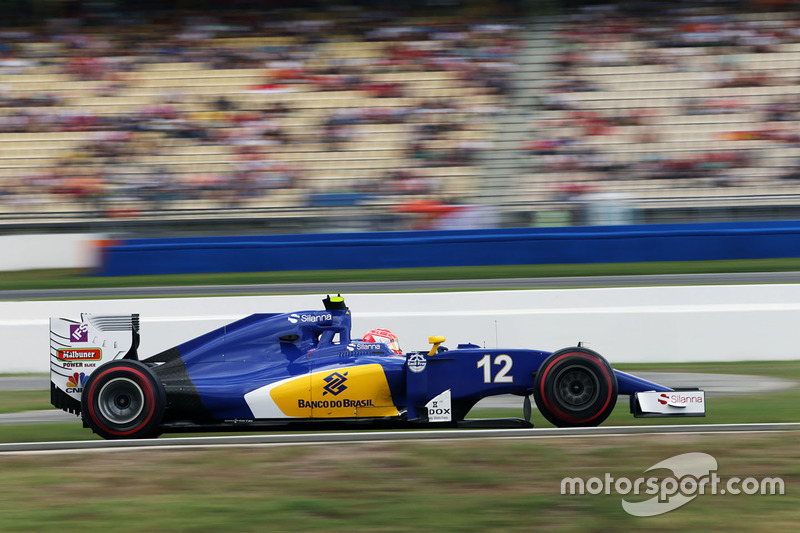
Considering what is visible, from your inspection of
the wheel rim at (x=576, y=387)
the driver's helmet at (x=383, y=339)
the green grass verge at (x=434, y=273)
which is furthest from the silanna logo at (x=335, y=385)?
the green grass verge at (x=434, y=273)

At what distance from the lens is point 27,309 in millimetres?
10625

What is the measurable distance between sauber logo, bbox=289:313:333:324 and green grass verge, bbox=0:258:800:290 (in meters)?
6.43

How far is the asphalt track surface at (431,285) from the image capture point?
12008mm

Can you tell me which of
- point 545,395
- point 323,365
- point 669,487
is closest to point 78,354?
point 323,365

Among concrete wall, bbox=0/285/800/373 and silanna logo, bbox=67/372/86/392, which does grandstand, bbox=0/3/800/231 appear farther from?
silanna logo, bbox=67/372/86/392

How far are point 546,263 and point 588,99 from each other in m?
3.61

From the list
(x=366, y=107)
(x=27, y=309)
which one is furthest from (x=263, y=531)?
(x=366, y=107)

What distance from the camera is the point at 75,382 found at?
6273mm

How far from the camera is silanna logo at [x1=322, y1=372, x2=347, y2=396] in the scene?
19.5 ft

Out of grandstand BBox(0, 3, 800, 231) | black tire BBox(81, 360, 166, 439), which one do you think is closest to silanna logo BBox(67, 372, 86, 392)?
black tire BBox(81, 360, 166, 439)

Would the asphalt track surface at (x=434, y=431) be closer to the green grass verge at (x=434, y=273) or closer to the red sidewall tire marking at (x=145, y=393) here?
the red sidewall tire marking at (x=145, y=393)

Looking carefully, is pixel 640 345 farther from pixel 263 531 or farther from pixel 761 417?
pixel 263 531

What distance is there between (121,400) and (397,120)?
33.1 feet

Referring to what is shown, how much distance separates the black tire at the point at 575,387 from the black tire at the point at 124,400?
2.44m
